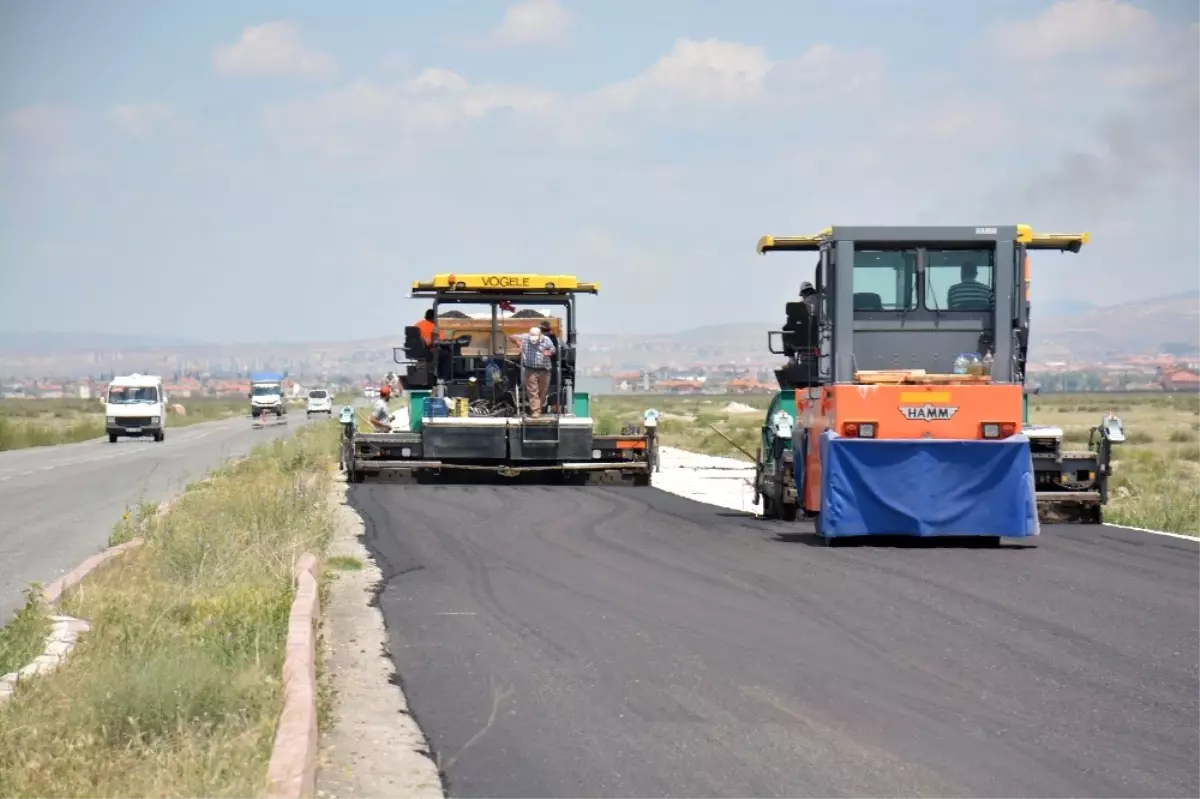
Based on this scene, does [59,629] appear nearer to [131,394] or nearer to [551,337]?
[551,337]

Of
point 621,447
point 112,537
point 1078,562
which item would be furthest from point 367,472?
point 1078,562

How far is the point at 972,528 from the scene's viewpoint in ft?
54.2

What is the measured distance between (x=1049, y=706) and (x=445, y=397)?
64.3 ft

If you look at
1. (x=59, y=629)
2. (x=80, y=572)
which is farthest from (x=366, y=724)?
(x=80, y=572)

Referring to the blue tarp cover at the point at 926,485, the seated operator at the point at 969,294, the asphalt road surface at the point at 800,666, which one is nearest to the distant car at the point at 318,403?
the seated operator at the point at 969,294

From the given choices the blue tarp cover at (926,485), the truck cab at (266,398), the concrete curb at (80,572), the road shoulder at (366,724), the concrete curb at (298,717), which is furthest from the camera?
the truck cab at (266,398)

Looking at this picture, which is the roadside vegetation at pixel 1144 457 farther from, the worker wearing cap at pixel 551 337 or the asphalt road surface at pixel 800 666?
the worker wearing cap at pixel 551 337

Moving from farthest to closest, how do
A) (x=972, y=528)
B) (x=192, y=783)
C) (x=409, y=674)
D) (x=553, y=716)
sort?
1. (x=972, y=528)
2. (x=409, y=674)
3. (x=553, y=716)
4. (x=192, y=783)

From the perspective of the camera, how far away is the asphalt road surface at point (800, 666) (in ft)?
24.8

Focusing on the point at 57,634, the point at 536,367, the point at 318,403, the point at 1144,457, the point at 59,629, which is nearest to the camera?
the point at 57,634

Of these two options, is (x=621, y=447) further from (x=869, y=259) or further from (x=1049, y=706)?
(x=1049, y=706)

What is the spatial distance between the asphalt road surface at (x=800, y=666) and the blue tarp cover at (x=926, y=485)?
327mm

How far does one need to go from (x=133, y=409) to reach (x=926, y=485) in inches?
1874

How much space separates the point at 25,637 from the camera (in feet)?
36.8
